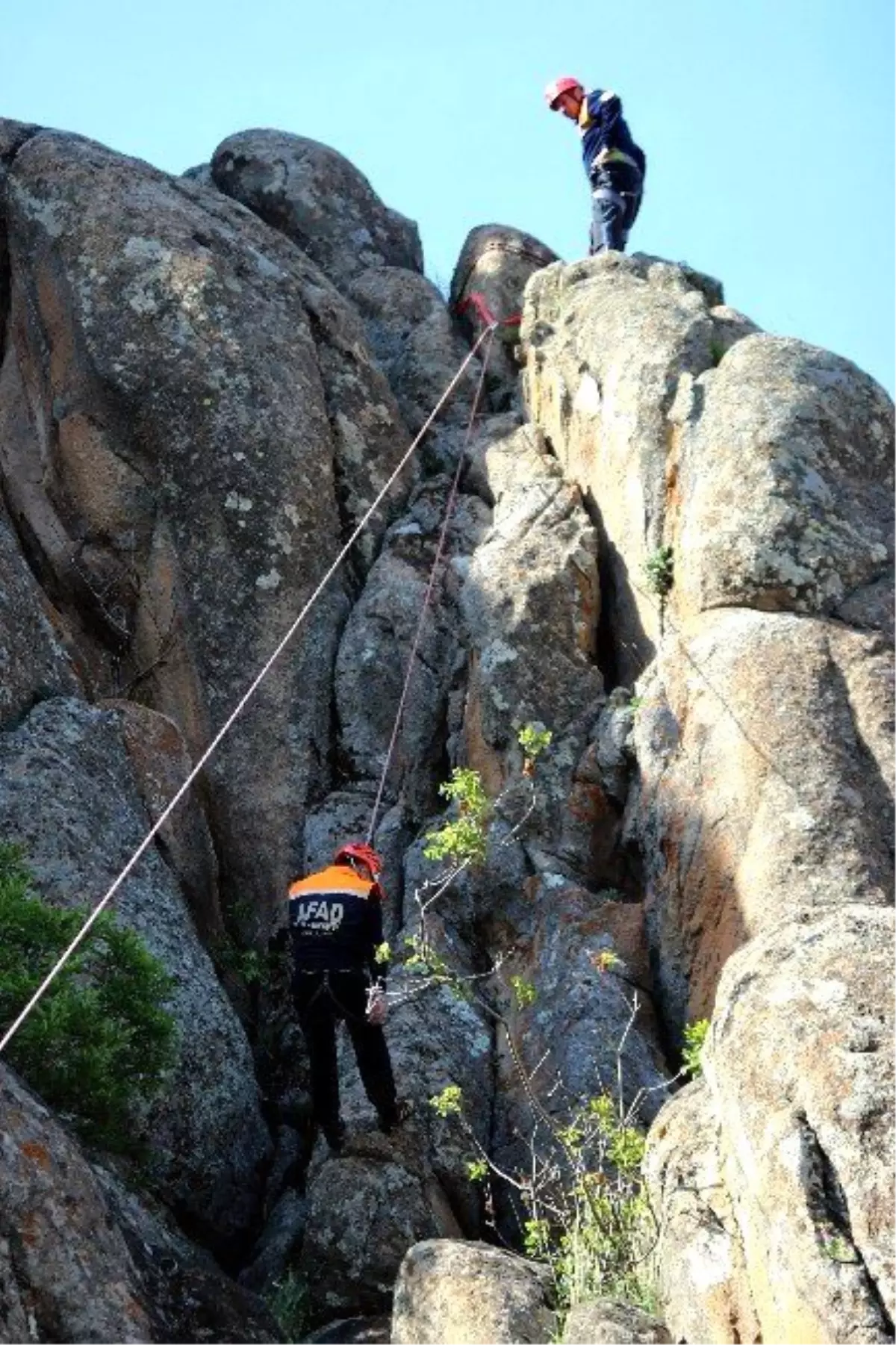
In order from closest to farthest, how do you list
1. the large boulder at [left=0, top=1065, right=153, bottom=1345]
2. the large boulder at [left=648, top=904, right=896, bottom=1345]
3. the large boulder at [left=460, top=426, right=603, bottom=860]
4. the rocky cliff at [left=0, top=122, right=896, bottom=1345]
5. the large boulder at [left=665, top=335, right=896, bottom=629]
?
the large boulder at [left=648, top=904, right=896, bottom=1345] → the large boulder at [left=0, top=1065, right=153, bottom=1345] → the rocky cliff at [left=0, top=122, right=896, bottom=1345] → the large boulder at [left=665, top=335, right=896, bottom=629] → the large boulder at [left=460, top=426, right=603, bottom=860]

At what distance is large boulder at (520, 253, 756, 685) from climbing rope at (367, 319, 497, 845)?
0.74m

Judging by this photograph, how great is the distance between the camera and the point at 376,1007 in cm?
1232

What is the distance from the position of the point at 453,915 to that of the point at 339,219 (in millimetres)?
11956

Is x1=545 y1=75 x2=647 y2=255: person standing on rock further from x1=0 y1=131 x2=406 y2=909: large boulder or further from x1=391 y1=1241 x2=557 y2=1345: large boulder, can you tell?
x1=391 y1=1241 x2=557 y2=1345: large boulder

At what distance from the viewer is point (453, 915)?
1442 centimetres

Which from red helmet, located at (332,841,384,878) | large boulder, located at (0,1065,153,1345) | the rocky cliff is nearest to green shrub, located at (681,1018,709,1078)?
the rocky cliff

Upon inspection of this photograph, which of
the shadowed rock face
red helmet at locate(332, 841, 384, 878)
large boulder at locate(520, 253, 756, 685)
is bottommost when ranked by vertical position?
the shadowed rock face

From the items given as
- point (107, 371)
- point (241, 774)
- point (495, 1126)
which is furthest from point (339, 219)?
point (495, 1126)

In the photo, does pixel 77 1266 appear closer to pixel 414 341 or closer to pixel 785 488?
pixel 785 488

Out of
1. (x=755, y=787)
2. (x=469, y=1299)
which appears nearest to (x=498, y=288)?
(x=755, y=787)

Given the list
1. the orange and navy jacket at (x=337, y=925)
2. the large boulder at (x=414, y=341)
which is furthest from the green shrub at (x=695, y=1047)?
the large boulder at (x=414, y=341)

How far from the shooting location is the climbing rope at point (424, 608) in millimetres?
15758

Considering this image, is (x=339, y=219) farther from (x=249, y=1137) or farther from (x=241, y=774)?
(x=249, y=1137)

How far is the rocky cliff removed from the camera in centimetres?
916
